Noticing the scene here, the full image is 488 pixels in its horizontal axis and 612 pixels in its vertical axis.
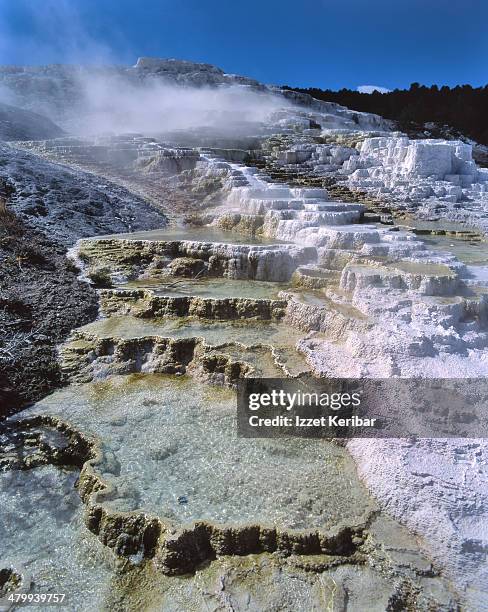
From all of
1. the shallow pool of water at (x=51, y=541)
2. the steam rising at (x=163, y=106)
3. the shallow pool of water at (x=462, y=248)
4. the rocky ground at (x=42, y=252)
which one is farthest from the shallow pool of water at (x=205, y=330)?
the steam rising at (x=163, y=106)

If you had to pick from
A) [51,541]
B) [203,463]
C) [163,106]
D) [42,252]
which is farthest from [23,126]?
[51,541]

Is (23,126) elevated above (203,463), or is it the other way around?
(23,126)

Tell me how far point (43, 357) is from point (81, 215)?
6824mm

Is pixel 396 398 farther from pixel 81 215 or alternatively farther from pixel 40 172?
pixel 40 172

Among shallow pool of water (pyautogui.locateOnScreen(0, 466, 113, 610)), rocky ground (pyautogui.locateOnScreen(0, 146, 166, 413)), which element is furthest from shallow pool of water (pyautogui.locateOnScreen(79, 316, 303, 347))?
shallow pool of water (pyautogui.locateOnScreen(0, 466, 113, 610))

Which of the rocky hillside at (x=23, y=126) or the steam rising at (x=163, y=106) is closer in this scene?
the rocky hillside at (x=23, y=126)

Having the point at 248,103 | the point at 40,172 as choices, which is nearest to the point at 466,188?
the point at 40,172

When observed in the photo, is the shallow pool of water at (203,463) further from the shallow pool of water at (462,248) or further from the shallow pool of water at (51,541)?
the shallow pool of water at (462,248)

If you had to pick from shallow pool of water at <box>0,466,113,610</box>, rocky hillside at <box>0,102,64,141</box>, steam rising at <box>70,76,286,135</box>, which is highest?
steam rising at <box>70,76,286,135</box>

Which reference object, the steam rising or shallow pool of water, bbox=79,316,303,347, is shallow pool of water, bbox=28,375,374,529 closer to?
shallow pool of water, bbox=79,316,303,347

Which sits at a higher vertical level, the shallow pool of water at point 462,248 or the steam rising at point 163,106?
the steam rising at point 163,106

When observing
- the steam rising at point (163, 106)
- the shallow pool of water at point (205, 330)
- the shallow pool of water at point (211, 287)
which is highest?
the steam rising at point (163, 106)

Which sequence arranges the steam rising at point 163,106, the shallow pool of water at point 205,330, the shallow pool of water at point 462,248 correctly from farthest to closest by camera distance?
the steam rising at point 163,106 < the shallow pool of water at point 462,248 < the shallow pool of water at point 205,330

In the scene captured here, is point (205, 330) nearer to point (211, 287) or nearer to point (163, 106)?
point (211, 287)
